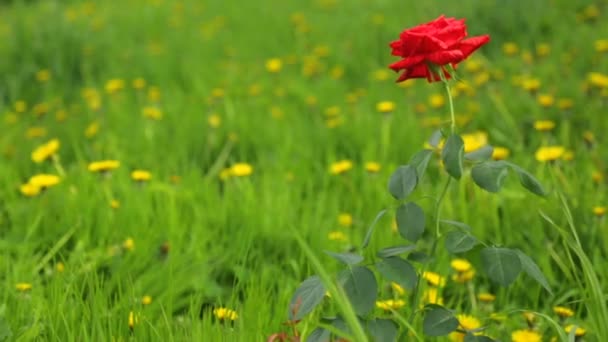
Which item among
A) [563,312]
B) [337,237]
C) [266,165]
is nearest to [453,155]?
[563,312]

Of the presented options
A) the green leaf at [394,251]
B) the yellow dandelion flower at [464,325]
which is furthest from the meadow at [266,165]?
the green leaf at [394,251]

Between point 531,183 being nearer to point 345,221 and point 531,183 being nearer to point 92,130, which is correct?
point 345,221

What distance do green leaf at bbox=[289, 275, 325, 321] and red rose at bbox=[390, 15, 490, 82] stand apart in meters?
0.33

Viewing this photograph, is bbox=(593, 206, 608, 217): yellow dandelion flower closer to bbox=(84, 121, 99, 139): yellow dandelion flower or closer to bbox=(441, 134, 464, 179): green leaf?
bbox=(441, 134, 464, 179): green leaf

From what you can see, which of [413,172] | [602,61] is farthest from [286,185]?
[602,61]

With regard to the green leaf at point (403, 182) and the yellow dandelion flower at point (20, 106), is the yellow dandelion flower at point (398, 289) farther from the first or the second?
the yellow dandelion flower at point (20, 106)

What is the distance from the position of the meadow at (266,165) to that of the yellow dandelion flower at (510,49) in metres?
0.02

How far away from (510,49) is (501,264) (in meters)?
2.46

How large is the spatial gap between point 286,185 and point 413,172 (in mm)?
1103

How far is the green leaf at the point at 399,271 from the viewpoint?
40.3 inches

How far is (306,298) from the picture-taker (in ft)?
3.32

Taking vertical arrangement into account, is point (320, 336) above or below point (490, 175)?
below

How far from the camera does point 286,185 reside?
84.6 inches

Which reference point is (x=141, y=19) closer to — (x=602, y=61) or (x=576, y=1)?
(x=576, y=1)
